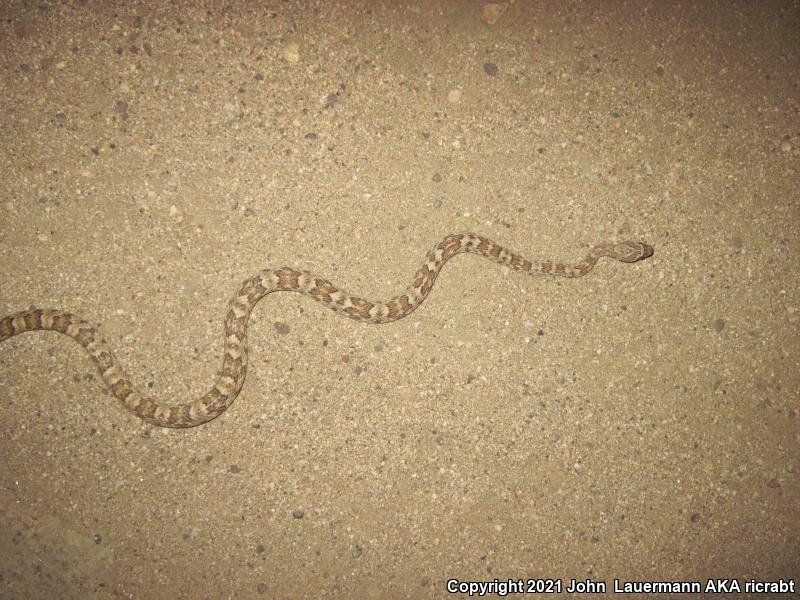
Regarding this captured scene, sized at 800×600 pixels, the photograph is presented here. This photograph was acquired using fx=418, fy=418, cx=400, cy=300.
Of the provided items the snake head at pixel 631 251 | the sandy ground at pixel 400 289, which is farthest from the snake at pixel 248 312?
the sandy ground at pixel 400 289

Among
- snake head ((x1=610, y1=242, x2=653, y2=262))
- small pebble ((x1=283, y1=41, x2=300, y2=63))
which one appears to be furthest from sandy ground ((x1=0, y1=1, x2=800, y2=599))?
snake head ((x1=610, y1=242, x2=653, y2=262))

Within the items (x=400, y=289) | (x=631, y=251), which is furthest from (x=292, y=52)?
(x=631, y=251)

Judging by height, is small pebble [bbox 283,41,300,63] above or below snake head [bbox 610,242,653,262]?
above

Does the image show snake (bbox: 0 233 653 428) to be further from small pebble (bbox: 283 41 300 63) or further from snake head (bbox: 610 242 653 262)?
small pebble (bbox: 283 41 300 63)

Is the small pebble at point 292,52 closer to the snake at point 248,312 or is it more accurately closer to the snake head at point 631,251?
the snake at point 248,312

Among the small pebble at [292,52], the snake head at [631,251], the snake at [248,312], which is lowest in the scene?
the snake at [248,312]

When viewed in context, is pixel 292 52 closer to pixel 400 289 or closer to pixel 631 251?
pixel 400 289

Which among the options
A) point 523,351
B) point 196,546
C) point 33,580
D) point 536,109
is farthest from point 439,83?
point 33,580
